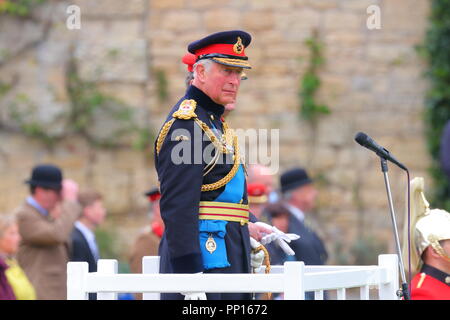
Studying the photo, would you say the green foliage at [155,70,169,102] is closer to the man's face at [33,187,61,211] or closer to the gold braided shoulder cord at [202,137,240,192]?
the man's face at [33,187,61,211]

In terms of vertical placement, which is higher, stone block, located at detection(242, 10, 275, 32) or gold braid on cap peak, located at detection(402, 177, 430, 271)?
stone block, located at detection(242, 10, 275, 32)

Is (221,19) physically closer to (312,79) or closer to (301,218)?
(312,79)

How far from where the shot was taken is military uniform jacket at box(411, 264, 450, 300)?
15.9ft

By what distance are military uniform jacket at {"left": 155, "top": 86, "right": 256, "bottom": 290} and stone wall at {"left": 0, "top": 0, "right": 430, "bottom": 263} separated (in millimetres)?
6156

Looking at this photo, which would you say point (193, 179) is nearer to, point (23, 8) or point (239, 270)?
point (239, 270)

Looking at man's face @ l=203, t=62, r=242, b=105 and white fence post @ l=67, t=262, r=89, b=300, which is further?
man's face @ l=203, t=62, r=242, b=105

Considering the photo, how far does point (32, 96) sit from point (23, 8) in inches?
39.2

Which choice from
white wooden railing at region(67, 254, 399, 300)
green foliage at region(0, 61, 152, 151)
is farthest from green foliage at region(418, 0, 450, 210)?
white wooden railing at region(67, 254, 399, 300)

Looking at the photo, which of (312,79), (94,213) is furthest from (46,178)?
(312,79)

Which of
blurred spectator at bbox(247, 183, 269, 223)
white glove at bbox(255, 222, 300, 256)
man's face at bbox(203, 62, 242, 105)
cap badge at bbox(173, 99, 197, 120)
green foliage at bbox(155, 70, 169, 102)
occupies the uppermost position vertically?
man's face at bbox(203, 62, 242, 105)

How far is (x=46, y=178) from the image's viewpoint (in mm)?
7477

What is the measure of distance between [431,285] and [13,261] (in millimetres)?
3216

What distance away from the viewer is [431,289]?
16.0ft
